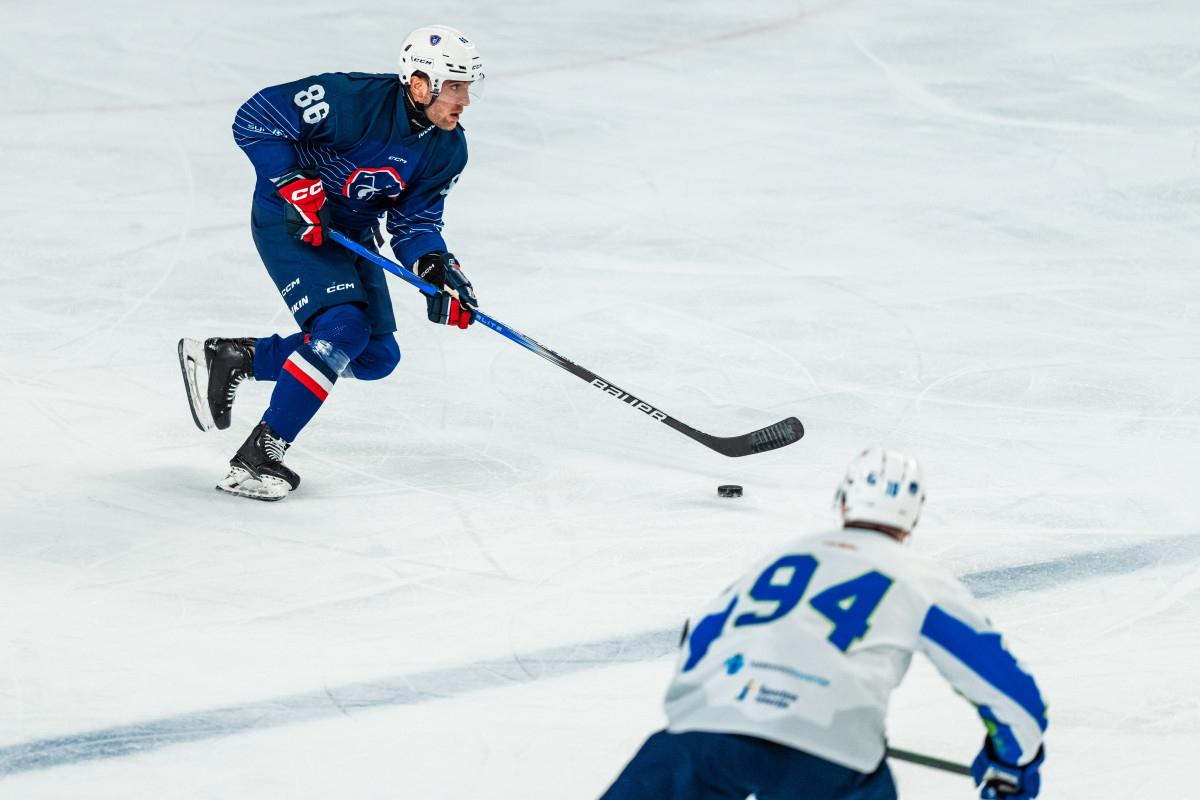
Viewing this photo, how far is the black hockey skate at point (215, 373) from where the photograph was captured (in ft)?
13.4

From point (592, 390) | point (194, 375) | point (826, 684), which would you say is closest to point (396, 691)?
point (826, 684)

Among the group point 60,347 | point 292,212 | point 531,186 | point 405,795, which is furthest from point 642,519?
point 531,186

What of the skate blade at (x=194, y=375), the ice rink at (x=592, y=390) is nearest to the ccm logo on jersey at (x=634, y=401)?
the ice rink at (x=592, y=390)

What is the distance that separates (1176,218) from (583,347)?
262cm

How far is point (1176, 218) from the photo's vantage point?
6.12m

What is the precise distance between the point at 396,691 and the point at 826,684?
124 centimetres

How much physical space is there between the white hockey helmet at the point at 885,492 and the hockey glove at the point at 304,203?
2.21 m

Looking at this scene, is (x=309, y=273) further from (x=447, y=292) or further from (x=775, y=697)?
(x=775, y=697)

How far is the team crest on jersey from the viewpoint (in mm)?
3982

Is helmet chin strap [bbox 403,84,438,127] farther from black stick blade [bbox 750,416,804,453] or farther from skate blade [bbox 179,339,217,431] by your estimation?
black stick blade [bbox 750,416,804,453]

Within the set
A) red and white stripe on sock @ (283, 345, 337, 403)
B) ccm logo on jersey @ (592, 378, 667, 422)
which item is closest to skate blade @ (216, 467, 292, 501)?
red and white stripe on sock @ (283, 345, 337, 403)

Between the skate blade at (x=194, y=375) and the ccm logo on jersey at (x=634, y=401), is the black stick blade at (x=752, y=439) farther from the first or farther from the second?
the skate blade at (x=194, y=375)

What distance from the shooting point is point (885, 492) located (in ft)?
6.24

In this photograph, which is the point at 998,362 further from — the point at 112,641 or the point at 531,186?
the point at 112,641
